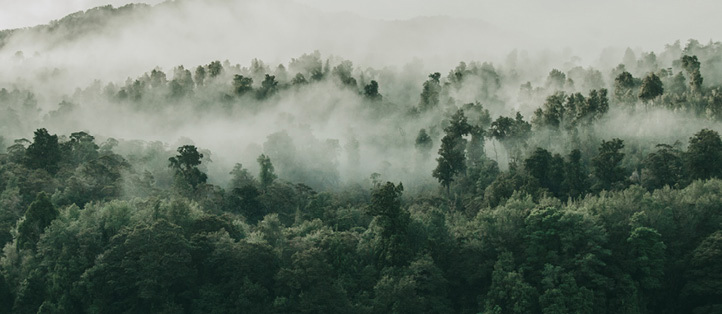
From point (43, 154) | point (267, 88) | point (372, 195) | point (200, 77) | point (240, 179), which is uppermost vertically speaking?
point (200, 77)

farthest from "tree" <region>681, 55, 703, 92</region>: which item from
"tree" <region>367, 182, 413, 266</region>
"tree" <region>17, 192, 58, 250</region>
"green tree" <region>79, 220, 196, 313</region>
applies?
"tree" <region>17, 192, 58, 250</region>

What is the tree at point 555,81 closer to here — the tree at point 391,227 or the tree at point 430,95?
the tree at point 430,95

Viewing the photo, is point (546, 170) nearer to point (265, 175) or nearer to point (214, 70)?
point (265, 175)

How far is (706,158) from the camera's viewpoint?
3575 inches

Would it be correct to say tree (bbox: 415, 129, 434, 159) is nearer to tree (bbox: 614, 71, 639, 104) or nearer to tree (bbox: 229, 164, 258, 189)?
tree (bbox: 229, 164, 258, 189)

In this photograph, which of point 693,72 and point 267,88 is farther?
point 267,88

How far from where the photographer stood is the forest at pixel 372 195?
68438 mm

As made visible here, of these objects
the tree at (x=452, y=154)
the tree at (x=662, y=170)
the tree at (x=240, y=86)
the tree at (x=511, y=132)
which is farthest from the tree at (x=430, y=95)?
the tree at (x=662, y=170)

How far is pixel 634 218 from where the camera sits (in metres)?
73.2

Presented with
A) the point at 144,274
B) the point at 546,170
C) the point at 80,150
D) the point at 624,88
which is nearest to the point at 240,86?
the point at 80,150

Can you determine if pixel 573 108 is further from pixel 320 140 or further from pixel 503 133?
pixel 320 140

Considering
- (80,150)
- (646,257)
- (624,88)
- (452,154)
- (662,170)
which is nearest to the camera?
(646,257)

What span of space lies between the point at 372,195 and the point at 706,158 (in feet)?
143

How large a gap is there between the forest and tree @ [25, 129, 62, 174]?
33 cm
